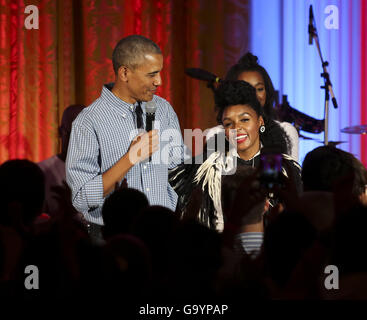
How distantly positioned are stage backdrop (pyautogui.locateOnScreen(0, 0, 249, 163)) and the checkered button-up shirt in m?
1.73

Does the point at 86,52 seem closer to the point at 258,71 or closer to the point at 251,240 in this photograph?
the point at 258,71

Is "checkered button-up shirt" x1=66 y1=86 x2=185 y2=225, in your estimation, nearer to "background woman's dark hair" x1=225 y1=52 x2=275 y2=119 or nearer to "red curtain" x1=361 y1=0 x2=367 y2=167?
"background woman's dark hair" x1=225 y1=52 x2=275 y2=119

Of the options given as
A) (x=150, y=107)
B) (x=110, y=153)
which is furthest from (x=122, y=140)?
(x=150, y=107)

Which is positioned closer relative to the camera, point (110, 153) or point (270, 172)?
point (270, 172)

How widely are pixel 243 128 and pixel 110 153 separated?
57 centimetres

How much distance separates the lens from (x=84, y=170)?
204cm

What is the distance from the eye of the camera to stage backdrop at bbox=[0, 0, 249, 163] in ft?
12.5

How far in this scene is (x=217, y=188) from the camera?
209 centimetres

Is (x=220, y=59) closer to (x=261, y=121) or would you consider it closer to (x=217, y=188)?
(x=261, y=121)

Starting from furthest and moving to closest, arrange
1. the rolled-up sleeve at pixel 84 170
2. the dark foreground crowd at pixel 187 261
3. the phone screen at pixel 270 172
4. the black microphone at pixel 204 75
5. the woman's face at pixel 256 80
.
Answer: the woman's face at pixel 256 80, the black microphone at pixel 204 75, the rolled-up sleeve at pixel 84 170, the phone screen at pixel 270 172, the dark foreground crowd at pixel 187 261

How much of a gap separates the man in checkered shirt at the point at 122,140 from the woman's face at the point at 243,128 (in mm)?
226

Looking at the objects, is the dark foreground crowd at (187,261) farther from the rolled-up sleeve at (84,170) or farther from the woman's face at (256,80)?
the woman's face at (256,80)

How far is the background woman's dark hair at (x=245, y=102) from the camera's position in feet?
7.80

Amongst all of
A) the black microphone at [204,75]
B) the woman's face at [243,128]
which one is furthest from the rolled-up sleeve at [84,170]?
the black microphone at [204,75]
